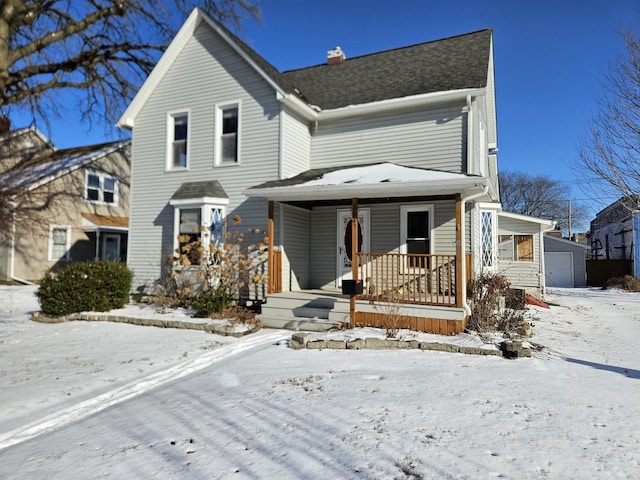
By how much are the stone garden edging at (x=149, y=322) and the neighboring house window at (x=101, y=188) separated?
9.93 m

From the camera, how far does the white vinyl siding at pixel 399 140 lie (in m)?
9.69

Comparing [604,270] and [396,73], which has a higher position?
[396,73]

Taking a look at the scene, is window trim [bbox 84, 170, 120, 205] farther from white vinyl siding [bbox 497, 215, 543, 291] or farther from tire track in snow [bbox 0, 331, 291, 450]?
white vinyl siding [bbox 497, 215, 543, 291]

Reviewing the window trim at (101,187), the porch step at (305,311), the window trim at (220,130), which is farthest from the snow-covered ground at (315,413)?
the window trim at (101,187)

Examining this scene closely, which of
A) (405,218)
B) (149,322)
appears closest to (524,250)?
(405,218)

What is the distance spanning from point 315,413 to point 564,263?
26.1m

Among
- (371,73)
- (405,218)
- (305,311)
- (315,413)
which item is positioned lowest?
(315,413)

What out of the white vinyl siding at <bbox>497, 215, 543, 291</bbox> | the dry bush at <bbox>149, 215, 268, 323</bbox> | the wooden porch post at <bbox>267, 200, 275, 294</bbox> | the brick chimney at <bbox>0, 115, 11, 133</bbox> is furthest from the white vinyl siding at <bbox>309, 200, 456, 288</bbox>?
the brick chimney at <bbox>0, 115, 11, 133</bbox>

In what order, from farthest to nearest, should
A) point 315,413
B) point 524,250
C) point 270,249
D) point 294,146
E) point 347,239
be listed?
1. point 524,250
2. point 294,146
3. point 347,239
4. point 270,249
5. point 315,413

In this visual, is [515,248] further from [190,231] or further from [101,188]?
[101,188]

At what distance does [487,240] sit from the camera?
12.2m

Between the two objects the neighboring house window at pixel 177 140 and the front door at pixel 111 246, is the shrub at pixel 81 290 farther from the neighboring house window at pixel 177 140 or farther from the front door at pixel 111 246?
the front door at pixel 111 246

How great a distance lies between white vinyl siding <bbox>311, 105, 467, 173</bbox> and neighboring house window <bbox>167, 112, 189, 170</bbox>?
12.5ft

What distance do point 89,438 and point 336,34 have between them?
15.2 metres
